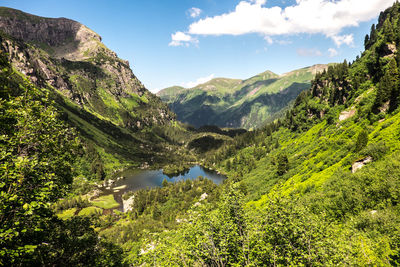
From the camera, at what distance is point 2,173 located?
933 centimetres

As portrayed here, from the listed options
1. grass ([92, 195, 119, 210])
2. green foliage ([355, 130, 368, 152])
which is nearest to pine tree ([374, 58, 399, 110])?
green foliage ([355, 130, 368, 152])

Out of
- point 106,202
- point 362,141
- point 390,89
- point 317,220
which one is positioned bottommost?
point 106,202

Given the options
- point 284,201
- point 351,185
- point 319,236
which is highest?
point 284,201

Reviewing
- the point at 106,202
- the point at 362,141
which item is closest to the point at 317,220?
the point at 362,141

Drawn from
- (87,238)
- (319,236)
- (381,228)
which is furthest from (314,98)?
(87,238)

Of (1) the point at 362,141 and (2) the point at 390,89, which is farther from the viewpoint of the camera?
(2) the point at 390,89

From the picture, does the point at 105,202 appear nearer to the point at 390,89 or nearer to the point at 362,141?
the point at 362,141

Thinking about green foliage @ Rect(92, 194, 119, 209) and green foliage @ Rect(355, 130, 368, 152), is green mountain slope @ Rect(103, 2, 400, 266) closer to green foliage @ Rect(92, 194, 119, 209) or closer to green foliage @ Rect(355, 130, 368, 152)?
green foliage @ Rect(355, 130, 368, 152)

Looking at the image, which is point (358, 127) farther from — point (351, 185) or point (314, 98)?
point (314, 98)

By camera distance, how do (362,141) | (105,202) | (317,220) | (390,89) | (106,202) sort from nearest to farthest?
(317,220) < (362,141) < (390,89) < (105,202) < (106,202)

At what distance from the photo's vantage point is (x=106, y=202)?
5758 inches

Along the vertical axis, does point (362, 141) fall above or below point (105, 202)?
above

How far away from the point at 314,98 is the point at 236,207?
7118 inches

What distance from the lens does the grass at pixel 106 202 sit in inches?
5522
